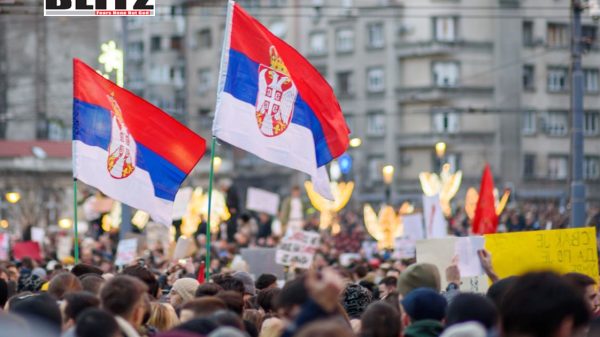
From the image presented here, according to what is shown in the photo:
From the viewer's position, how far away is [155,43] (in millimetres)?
86562

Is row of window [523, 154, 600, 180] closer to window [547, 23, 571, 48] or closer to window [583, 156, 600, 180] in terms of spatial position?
window [583, 156, 600, 180]

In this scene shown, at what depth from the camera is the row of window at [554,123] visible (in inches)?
2896

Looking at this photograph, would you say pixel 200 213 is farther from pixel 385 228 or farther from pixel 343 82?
pixel 343 82

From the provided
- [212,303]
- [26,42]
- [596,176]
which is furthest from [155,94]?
[212,303]

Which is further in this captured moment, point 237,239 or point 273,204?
point 273,204

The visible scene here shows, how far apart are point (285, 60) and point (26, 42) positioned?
196 ft

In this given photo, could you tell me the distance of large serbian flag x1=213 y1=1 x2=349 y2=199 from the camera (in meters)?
14.9

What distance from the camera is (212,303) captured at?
9.63 metres

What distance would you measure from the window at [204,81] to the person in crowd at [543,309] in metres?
75.0

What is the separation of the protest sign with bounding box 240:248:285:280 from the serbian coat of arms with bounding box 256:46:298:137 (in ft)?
22.4

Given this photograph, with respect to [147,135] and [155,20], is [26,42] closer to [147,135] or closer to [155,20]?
[155,20]

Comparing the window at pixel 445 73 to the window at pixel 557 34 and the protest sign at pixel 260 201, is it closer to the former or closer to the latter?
the window at pixel 557 34

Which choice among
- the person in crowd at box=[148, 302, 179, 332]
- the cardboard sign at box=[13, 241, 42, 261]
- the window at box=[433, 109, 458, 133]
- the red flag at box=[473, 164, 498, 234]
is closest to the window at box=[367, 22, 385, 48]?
the window at box=[433, 109, 458, 133]

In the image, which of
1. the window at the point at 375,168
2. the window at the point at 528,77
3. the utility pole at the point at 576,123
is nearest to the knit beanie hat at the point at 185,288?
the utility pole at the point at 576,123
